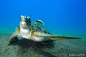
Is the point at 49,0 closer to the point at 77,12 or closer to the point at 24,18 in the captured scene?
the point at 77,12

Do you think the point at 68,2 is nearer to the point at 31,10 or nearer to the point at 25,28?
the point at 31,10

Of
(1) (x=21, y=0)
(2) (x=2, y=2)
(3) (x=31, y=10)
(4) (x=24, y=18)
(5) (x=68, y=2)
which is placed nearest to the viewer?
(4) (x=24, y=18)

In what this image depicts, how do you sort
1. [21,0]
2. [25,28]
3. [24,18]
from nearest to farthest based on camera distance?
[24,18] → [25,28] → [21,0]

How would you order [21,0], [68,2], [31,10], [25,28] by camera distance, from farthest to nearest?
1. [31,10]
2. [21,0]
3. [68,2]
4. [25,28]

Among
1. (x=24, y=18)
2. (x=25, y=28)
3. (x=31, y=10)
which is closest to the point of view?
(x=24, y=18)

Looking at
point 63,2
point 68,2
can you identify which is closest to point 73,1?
point 68,2

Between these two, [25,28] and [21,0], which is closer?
[25,28]

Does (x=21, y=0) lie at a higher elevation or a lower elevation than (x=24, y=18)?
higher

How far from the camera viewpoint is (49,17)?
143125 millimetres

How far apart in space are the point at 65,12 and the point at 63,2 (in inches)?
1053

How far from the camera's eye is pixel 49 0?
139750mm

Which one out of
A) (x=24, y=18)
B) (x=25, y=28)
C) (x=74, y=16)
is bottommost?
(x=25, y=28)

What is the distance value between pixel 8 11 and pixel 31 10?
5716 cm

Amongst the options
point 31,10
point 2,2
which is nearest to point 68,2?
point 31,10
